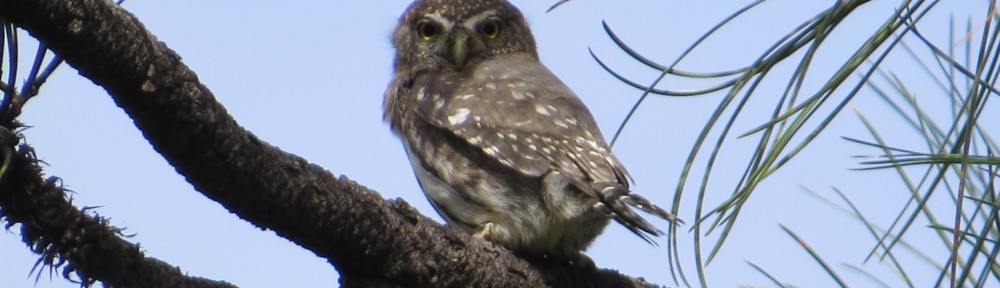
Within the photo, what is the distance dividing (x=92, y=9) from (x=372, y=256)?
102 cm

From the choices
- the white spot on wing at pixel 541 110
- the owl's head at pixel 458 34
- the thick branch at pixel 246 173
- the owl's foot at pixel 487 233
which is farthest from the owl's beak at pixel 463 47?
the thick branch at pixel 246 173

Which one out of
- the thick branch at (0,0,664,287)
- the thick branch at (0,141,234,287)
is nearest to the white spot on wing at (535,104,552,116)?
the thick branch at (0,0,664,287)

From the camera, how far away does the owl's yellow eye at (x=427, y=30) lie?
5508 millimetres

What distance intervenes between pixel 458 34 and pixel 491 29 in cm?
33

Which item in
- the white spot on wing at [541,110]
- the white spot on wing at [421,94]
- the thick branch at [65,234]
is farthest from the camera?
the white spot on wing at [421,94]

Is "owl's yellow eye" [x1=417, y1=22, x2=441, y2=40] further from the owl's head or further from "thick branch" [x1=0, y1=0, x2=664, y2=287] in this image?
"thick branch" [x1=0, y1=0, x2=664, y2=287]

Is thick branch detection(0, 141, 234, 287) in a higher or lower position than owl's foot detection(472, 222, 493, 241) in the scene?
lower

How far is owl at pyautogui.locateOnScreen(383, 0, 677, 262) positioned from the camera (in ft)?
12.4

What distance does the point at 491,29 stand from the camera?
5.63m

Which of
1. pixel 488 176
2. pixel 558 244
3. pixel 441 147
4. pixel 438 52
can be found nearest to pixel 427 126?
pixel 441 147

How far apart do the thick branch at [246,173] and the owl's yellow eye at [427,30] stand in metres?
2.30

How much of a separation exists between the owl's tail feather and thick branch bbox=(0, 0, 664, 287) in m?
0.37

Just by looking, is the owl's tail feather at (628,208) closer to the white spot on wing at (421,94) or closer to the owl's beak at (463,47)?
the white spot on wing at (421,94)

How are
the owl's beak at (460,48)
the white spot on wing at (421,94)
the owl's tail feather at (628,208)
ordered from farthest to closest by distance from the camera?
the owl's beak at (460,48) < the white spot on wing at (421,94) < the owl's tail feather at (628,208)
